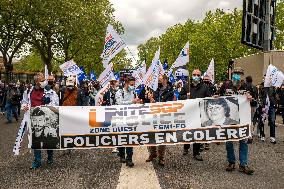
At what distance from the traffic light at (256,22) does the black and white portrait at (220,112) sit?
9.33 meters

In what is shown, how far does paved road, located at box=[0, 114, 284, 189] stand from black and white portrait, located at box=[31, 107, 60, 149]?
1.67 feet

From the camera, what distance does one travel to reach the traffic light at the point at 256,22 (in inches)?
704

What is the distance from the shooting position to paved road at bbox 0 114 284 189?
7.53 meters

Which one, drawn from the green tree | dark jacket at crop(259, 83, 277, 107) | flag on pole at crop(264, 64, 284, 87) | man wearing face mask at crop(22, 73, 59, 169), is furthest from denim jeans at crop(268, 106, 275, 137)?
the green tree

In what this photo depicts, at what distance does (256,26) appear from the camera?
18.4 meters

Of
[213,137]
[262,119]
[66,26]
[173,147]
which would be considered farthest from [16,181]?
[66,26]

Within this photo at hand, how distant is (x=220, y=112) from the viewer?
9.01m

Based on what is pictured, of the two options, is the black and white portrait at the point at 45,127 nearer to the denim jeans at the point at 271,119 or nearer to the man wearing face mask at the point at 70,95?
the man wearing face mask at the point at 70,95

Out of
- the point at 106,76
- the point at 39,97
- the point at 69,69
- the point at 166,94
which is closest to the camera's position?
the point at 39,97

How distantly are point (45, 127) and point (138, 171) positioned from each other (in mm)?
2145

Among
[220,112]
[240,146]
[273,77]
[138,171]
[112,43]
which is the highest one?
[112,43]

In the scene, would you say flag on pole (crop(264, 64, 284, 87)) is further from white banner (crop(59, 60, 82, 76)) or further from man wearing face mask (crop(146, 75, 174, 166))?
white banner (crop(59, 60, 82, 76))

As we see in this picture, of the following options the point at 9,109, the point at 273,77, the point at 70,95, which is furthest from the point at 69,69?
the point at 273,77

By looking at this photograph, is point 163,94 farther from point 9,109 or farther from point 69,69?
point 9,109
